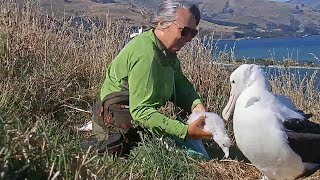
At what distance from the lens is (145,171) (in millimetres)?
2896

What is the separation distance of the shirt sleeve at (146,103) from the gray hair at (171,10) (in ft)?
0.83

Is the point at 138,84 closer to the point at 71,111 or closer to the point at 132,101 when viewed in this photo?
the point at 132,101

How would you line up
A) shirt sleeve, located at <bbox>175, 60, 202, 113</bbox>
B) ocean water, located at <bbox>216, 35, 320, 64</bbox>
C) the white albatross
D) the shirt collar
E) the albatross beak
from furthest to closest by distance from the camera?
ocean water, located at <bbox>216, 35, 320, 64</bbox>, shirt sleeve, located at <bbox>175, 60, 202, 113</bbox>, the shirt collar, the albatross beak, the white albatross

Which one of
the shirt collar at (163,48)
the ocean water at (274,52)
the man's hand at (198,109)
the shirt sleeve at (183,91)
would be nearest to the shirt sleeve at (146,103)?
the shirt collar at (163,48)

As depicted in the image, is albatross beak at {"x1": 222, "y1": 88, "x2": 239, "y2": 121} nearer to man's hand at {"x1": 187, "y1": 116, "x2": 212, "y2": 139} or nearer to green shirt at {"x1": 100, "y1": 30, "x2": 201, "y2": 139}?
man's hand at {"x1": 187, "y1": 116, "x2": 212, "y2": 139}

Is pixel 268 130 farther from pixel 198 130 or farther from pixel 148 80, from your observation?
pixel 148 80

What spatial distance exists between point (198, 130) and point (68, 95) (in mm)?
1794

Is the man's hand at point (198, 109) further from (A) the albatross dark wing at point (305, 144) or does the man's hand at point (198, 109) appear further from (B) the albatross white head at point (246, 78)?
(A) the albatross dark wing at point (305, 144)

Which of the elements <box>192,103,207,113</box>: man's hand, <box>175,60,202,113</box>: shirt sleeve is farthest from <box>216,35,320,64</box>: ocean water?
<box>192,103,207,113</box>: man's hand

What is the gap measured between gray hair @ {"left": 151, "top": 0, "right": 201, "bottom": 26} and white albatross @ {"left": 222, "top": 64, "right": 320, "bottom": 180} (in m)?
0.48

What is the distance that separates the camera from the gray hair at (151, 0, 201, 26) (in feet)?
10.8

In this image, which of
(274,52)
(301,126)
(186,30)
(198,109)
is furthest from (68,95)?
(274,52)

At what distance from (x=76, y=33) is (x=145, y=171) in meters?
3.44

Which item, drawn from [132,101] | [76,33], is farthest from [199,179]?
[76,33]
